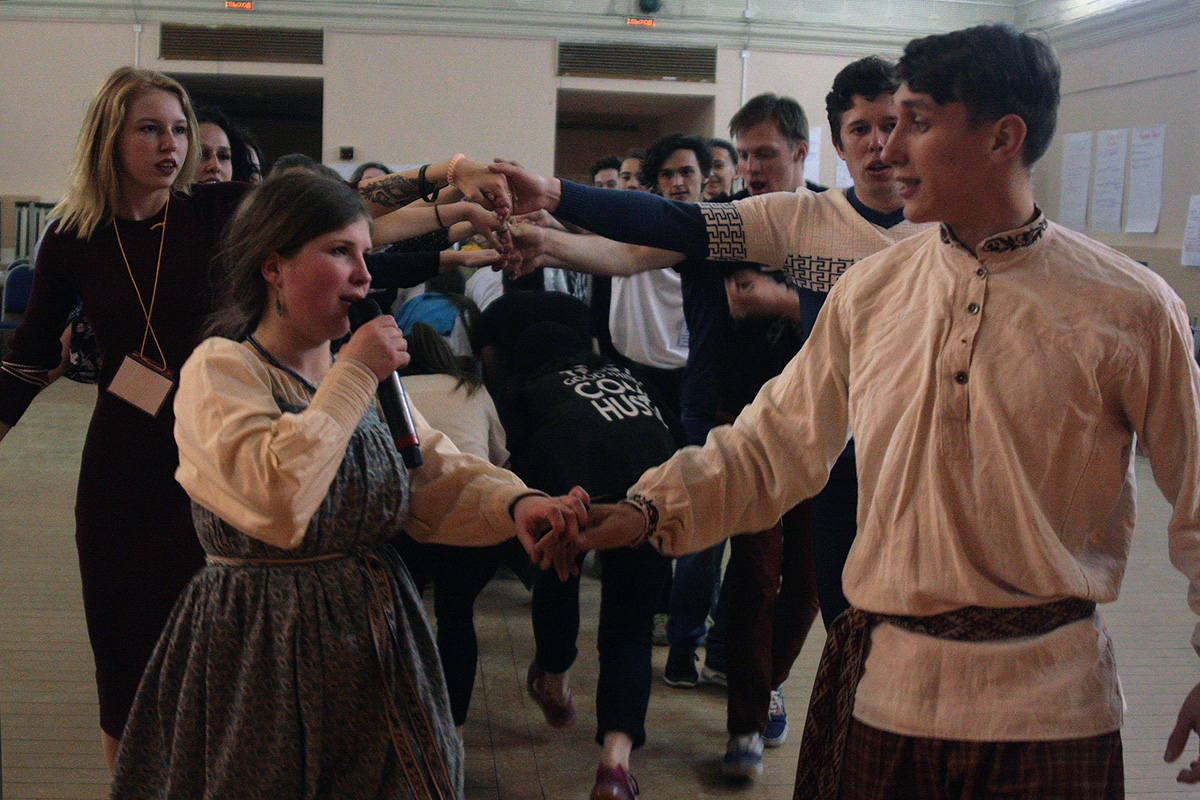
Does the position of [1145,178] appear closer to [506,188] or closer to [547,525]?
[506,188]

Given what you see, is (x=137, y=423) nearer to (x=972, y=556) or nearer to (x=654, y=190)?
(x=972, y=556)

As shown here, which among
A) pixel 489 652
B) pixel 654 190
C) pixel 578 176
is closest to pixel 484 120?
pixel 578 176

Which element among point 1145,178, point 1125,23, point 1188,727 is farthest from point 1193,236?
point 1188,727

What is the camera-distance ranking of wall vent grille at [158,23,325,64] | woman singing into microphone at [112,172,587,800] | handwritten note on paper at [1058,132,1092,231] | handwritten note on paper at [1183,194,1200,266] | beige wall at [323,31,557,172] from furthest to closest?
beige wall at [323,31,557,172]
wall vent grille at [158,23,325,64]
handwritten note on paper at [1058,132,1092,231]
handwritten note on paper at [1183,194,1200,266]
woman singing into microphone at [112,172,587,800]

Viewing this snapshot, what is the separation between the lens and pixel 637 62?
33.2ft

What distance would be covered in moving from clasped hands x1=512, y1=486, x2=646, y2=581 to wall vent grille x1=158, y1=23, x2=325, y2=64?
9.06m

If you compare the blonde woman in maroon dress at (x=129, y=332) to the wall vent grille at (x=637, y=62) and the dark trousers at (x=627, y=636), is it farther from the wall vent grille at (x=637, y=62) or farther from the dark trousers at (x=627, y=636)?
the wall vent grille at (x=637, y=62)

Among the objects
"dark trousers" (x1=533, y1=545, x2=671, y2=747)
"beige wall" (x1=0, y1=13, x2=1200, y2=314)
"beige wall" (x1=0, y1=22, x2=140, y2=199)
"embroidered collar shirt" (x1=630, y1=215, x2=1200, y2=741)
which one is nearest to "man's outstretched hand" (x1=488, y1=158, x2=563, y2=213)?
"dark trousers" (x1=533, y1=545, x2=671, y2=747)

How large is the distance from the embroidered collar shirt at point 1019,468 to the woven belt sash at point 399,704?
655mm

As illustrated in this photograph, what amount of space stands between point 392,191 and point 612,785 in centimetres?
152

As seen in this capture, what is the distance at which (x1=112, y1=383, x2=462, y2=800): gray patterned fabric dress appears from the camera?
159 centimetres

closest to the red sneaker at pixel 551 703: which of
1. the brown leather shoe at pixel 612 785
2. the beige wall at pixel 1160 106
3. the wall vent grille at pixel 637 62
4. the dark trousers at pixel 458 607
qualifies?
the dark trousers at pixel 458 607

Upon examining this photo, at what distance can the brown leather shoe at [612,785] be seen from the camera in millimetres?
2570

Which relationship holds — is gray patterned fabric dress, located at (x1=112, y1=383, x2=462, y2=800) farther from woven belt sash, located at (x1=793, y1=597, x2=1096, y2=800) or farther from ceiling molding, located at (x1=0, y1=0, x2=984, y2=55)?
ceiling molding, located at (x1=0, y1=0, x2=984, y2=55)
